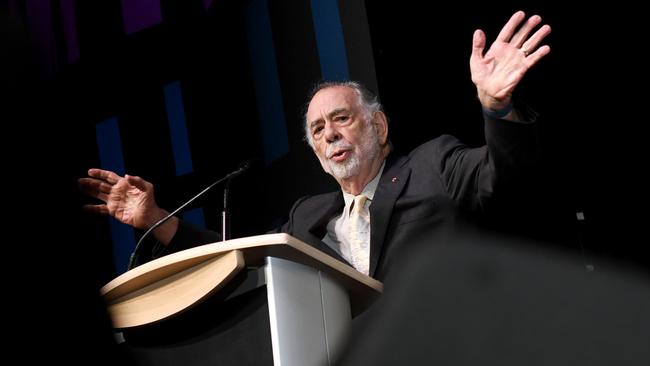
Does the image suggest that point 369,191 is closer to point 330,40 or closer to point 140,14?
point 330,40

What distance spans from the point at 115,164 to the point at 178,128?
42 cm

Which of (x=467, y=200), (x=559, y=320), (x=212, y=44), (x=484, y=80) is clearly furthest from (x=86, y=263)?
(x=212, y=44)

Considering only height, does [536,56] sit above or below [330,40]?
below

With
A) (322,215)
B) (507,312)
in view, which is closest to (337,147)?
(322,215)

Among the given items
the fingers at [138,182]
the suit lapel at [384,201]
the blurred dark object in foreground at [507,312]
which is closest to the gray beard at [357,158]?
the suit lapel at [384,201]

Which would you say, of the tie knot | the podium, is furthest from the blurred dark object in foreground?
the tie knot

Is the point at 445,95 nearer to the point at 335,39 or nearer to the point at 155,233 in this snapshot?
the point at 335,39

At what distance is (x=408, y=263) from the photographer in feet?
1.74

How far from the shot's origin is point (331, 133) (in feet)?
9.17

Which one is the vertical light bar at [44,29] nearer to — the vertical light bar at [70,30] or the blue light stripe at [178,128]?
the vertical light bar at [70,30]

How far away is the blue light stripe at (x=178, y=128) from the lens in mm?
3408

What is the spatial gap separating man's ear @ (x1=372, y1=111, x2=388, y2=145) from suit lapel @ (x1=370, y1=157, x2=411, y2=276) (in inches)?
8.0

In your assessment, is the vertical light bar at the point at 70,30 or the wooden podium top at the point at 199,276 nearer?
the wooden podium top at the point at 199,276

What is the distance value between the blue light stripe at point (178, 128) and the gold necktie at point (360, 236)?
1139 millimetres
